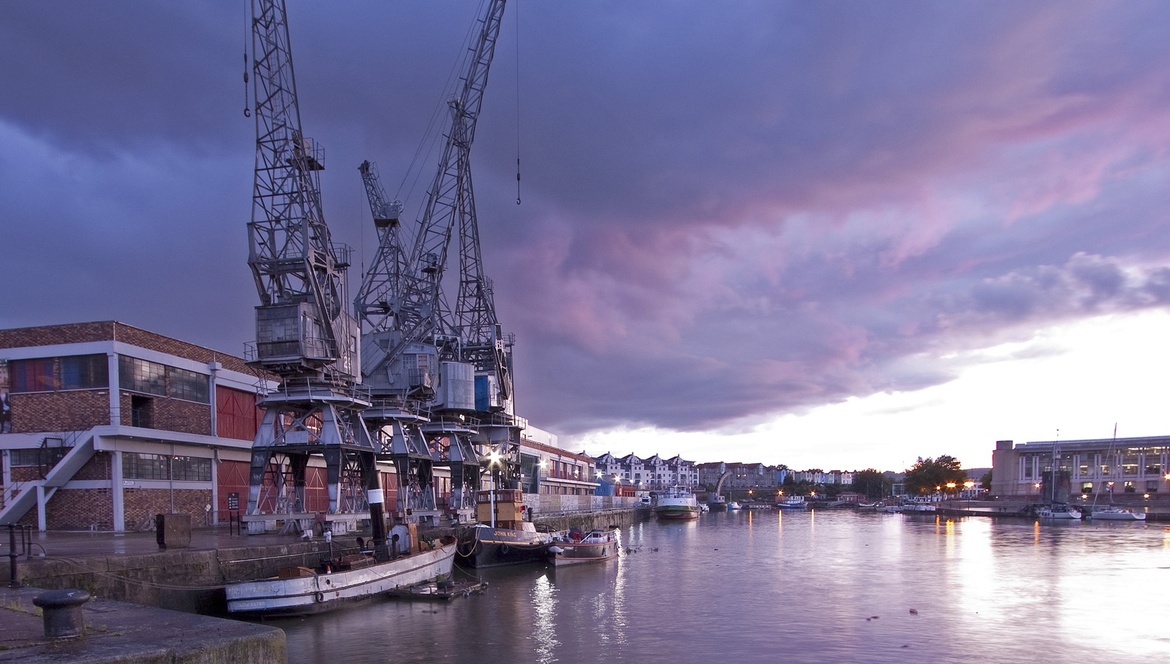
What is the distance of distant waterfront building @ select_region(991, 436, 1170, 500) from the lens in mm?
147250

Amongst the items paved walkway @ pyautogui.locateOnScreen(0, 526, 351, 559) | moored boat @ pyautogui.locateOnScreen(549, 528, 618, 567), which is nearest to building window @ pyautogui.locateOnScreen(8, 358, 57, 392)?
paved walkway @ pyautogui.locateOnScreen(0, 526, 351, 559)

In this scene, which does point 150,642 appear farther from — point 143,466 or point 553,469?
point 553,469

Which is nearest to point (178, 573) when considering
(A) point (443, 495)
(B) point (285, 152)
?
(B) point (285, 152)

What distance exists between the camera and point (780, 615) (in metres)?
31.5

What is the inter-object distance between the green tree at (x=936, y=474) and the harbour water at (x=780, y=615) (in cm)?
13688

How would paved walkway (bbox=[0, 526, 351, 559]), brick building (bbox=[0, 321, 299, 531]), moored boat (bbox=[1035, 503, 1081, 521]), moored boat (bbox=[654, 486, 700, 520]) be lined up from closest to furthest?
paved walkway (bbox=[0, 526, 351, 559]), brick building (bbox=[0, 321, 299, 531]), moored boat (bbox=[1035, 503, 1081, 521]), moored boat (bbox=[654, 486, 700, 520])

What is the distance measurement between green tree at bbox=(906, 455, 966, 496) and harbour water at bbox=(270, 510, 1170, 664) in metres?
137

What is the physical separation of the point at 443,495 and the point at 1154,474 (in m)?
139

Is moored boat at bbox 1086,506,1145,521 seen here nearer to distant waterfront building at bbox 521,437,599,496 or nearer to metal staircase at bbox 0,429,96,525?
distant waterfront building at bbox 521,437,599,496

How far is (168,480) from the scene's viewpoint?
40.8 meters

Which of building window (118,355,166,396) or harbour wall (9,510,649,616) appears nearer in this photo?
harbour wall (9,510,649,616)

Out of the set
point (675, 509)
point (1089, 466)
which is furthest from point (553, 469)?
point (1089, 466)

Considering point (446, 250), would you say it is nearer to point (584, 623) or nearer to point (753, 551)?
point (753, 551)

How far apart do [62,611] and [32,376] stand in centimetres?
3632
